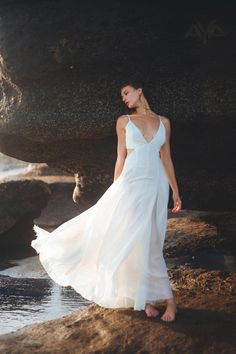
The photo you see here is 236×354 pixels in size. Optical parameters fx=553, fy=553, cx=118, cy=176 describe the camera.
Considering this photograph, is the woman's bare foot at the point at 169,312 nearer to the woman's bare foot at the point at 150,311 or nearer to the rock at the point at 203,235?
the woman's bare foot at the point at 150,311

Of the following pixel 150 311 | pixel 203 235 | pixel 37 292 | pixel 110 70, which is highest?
pixel 110 70

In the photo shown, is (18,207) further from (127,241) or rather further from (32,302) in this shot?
(127,241)

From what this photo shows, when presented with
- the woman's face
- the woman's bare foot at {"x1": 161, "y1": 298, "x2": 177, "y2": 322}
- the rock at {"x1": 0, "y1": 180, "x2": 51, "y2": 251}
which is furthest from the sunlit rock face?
the rock at {"x1": 0, "y1": 180, "x2": 51, "y2": 251}

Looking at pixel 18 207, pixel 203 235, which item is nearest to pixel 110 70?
pixel 203 235

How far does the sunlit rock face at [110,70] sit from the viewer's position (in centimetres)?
514

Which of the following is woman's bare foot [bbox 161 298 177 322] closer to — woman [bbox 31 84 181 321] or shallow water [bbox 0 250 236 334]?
woman [bbox 31 84 181 321]

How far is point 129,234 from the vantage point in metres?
4.06

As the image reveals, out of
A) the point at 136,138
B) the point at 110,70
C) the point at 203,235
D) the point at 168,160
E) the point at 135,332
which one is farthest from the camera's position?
the point at 203,235

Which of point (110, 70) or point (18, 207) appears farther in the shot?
point (18, 207)

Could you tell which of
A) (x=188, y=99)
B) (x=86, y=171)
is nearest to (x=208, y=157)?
(x=188, y=99)

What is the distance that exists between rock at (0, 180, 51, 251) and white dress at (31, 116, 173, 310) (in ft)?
22.7

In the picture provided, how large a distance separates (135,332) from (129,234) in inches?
27.3

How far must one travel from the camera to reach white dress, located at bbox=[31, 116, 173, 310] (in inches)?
159

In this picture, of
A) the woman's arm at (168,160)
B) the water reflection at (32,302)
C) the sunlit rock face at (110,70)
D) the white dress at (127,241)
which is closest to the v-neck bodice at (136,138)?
the white dress at (127,241)
